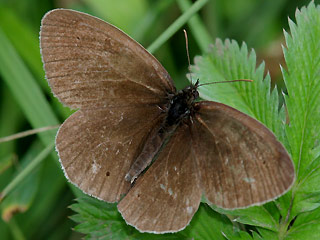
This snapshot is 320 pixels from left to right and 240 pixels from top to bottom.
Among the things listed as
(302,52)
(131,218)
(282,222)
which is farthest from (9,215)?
(302,52)

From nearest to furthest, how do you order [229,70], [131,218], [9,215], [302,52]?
[131,218] → [302,52] → [229,70] → [9,215]

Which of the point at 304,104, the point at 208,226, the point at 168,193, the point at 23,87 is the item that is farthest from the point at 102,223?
the point at 23,87

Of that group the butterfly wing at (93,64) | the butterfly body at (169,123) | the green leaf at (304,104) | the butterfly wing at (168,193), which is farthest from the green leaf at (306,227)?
the butterfly wing at (93,64)

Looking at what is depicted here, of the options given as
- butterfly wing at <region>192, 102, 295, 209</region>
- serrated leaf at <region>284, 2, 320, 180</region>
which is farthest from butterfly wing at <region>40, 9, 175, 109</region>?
serrated leaf at <region>284, 2, 320, 180</region>

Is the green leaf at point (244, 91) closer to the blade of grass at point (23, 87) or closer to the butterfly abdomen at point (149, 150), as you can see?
the butterfly abdomen at point (149, 150)

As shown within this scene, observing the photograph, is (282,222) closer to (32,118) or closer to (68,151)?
(68,151)

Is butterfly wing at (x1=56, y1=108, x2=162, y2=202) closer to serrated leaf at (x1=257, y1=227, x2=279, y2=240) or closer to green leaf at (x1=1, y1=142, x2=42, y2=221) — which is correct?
serrated leaf at (x1=257, y1=227, x2=279, y2=240)
